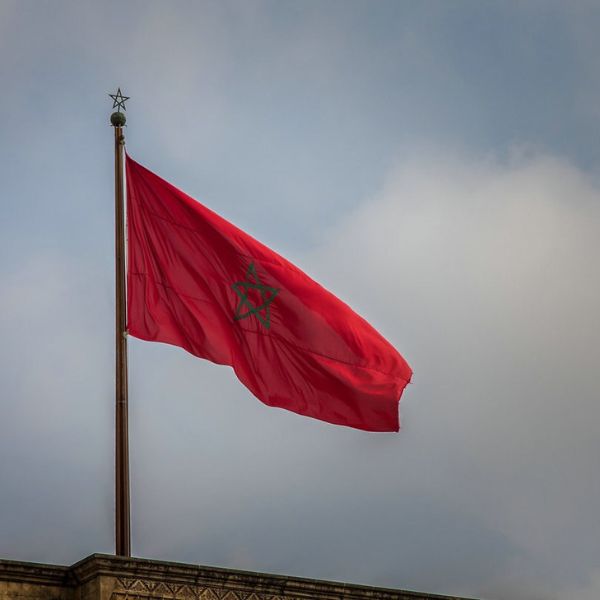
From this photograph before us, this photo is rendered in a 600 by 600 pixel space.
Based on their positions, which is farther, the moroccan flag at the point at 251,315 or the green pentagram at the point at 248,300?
the green pentagram at the point at 248,300

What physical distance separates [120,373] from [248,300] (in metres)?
2.62

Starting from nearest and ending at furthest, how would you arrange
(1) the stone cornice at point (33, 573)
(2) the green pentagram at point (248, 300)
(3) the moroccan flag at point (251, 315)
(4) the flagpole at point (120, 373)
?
(1) the stone cornice at point (33, 573), (4) the flagpole at point (120, 373), (3) the moroccan flag at point (251, 315), (2) the green pentagram at point (248, 300)

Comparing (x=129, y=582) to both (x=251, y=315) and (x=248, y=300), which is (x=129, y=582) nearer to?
(x=251, y=315)

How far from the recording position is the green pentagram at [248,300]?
22.9 m

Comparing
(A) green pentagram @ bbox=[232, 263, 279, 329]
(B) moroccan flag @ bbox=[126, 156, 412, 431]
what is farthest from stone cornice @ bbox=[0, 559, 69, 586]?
(A) green pentagram @ bbox=[232, 263, 279, 329]

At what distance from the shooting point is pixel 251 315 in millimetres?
22938

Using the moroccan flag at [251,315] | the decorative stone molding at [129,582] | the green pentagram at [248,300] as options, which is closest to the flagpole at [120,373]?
the moroccan flag at [251,315]

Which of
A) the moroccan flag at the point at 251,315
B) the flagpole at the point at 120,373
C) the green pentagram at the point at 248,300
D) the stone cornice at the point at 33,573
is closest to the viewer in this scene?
the stone cornice at the point at 33,573

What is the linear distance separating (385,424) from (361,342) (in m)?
1.45

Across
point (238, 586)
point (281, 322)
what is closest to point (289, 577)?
point (238, 586)

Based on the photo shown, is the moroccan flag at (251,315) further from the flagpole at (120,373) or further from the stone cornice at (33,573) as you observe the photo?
the stone cornice at (33,573)


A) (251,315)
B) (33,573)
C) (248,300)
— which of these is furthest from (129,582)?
(248,300)

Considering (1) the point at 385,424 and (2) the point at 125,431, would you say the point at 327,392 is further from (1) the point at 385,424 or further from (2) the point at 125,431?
(2) the point at 125,431

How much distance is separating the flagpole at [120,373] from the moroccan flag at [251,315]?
0.22 meters
